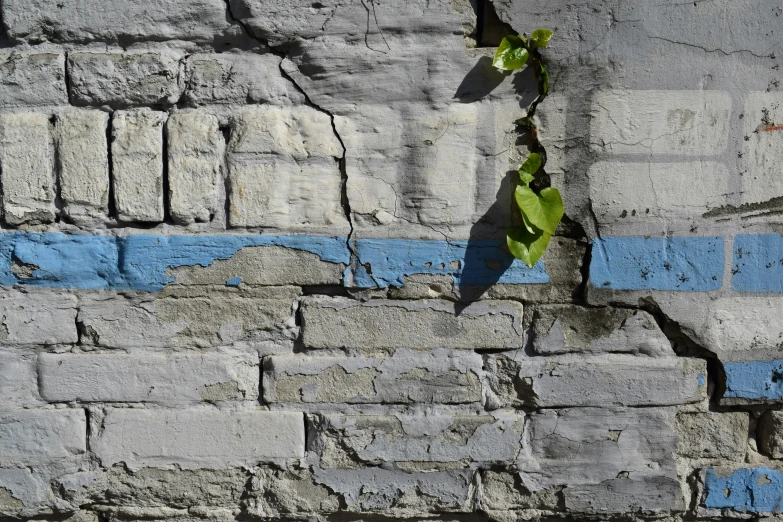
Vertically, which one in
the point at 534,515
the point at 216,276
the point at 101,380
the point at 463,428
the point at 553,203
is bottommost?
the point at 534,515

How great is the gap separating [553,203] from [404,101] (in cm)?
48

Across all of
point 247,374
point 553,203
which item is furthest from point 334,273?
point 553,203

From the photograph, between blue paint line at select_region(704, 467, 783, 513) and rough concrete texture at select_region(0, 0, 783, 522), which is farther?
blue paint line at select_region(704, 467, 783, 513)

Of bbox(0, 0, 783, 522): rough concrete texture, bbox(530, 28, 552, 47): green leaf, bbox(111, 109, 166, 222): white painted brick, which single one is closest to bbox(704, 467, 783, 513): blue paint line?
bbox(0, 0, 783, 522): rough concrete texture

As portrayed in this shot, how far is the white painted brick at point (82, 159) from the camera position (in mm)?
1608

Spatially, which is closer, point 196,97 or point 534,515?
point 196,97

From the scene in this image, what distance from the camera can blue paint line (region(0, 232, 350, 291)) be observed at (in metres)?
1.64

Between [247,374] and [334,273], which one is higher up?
[334,273]

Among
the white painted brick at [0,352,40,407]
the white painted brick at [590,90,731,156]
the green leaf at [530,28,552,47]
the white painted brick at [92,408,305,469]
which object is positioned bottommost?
the white painted brick at [92,408,305,469]

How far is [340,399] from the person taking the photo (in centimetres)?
169

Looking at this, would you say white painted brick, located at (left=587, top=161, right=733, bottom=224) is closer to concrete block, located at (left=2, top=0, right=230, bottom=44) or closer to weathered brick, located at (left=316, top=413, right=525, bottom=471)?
weathered brick, located at (left=316, top=413, right=525, bottom=471)

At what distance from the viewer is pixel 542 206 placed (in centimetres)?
160

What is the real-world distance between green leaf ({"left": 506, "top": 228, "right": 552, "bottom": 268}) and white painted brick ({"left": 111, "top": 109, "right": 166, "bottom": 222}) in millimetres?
947

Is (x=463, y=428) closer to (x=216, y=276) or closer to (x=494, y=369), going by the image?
(x=494, y=369)
